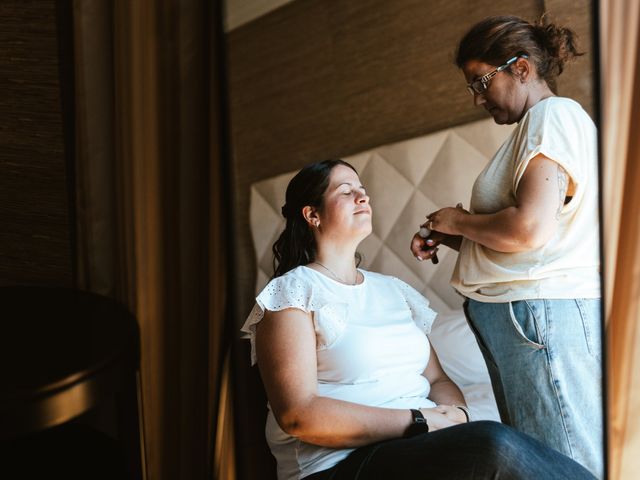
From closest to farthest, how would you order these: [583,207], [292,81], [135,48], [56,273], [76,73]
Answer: [583,207]
[292,81]
[135,48]
[76,73]
[56,273]

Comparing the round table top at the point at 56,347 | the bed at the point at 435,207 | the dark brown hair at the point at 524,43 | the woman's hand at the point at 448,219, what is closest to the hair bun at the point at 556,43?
the dark brown hair at the point at 524,43

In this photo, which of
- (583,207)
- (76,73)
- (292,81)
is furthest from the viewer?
(76,73)

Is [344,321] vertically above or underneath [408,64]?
underneath

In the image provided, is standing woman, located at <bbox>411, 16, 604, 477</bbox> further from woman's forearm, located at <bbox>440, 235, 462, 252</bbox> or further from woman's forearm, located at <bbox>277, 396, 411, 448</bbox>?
woman's forearm, located at <bbox>277, 396, 411, 448</bbox>

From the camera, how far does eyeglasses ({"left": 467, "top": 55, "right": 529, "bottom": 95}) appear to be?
33.0 inches

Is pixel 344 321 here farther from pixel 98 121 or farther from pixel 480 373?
pixel 98 121

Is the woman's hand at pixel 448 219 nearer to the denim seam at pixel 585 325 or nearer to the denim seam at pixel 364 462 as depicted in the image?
the denim seam at pixel 585 325

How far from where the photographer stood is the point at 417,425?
908 mm

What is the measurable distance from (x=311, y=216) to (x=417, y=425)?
345mm

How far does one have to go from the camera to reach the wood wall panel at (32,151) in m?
1.49

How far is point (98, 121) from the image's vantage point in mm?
1403

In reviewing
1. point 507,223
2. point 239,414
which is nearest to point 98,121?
point 239,414

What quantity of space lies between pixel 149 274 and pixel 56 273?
16.4 inches

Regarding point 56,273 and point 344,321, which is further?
point 56,273
